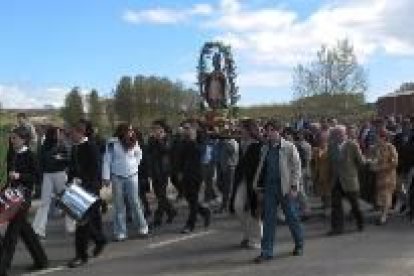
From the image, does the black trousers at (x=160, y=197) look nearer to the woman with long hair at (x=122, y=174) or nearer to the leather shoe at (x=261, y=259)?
the woman with long hair at (x=122, y=174)

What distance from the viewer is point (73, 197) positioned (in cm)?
1326

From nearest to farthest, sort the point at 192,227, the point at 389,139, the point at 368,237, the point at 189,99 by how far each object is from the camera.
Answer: the point at 368,237 → the point at 192,227 → the point at 389,139 → the point at 189,99

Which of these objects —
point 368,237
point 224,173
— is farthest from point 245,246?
point 224,173

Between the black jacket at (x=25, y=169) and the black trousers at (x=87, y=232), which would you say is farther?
the black trousers at (x=87, y=232)

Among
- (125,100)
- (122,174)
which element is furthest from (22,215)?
(125,100)

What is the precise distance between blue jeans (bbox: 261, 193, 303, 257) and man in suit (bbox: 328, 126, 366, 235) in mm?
2595

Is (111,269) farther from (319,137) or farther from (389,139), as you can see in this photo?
(319,137)

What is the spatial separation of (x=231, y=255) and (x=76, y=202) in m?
2.32

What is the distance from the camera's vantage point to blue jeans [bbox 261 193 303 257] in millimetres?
13352

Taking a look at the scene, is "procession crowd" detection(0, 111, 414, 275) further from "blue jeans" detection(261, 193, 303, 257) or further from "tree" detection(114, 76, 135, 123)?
"tree" detection(114, 76, 135, 123)

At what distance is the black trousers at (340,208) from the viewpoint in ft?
53.4

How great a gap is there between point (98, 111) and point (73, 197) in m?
31.5

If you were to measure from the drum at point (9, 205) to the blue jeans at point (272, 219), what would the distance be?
315 centimetres

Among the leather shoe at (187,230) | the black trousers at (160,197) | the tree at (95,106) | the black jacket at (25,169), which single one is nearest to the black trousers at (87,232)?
the black jacket at (25,169)
